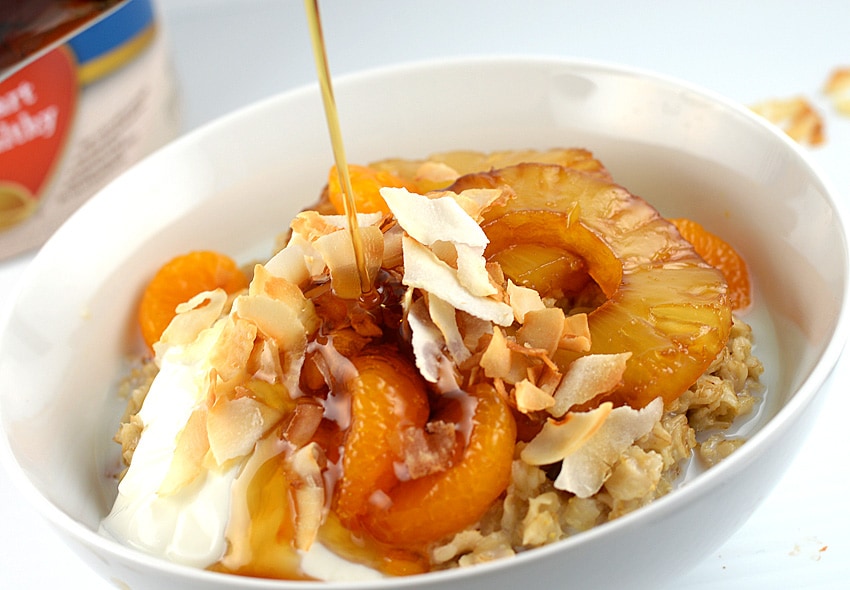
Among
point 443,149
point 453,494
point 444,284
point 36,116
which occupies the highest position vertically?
point 444,284

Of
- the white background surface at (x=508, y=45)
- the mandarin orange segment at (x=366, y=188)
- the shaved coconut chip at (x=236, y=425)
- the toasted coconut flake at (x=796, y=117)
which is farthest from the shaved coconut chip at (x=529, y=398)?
the toasted coconut flake at (x=796, y=117)

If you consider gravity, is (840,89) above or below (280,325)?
below

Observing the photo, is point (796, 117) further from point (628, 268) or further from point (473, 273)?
point (473, 273)

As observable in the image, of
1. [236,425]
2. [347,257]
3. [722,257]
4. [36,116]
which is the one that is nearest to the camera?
[236,425]

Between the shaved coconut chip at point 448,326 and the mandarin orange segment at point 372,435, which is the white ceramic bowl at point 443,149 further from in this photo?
the shaved coconut chip at point 448,326

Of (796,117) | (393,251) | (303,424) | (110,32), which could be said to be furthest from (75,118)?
(796,117)

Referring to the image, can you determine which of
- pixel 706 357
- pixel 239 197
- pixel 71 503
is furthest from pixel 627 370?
pixel 239 197

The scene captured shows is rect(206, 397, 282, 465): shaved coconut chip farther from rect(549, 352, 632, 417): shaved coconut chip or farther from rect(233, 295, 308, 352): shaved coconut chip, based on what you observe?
rect(549, 352, 632, 417): shaved coconut chip
